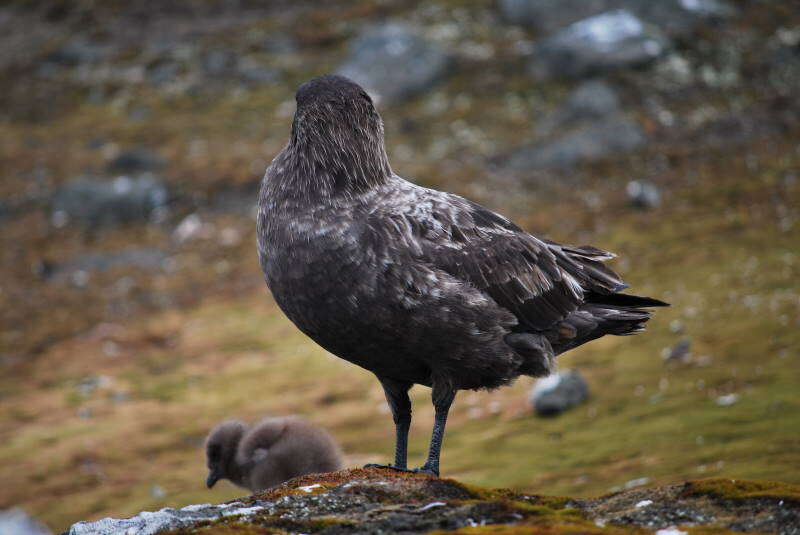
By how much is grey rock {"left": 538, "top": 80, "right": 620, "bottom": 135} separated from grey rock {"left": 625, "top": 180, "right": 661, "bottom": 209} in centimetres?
309

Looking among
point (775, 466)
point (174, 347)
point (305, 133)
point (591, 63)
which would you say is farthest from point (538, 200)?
point (305, 133)

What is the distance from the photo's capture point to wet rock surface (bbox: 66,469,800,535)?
4379 mm

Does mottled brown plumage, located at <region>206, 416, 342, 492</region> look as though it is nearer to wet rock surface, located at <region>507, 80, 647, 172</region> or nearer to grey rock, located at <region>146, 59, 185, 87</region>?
wet rock surface, located at <region>507, 80, 647, 172</region>

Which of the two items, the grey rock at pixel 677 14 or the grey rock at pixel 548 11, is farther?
the grey rock at pixel 548 11

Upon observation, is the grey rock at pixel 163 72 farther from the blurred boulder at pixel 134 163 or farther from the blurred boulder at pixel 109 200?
the blurred boulder at pixel 109 200

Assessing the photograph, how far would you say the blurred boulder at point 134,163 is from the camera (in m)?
21.8

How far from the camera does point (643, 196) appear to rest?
58.6 ft

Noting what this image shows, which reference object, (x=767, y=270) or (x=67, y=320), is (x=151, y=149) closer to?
(x=67, y=320)

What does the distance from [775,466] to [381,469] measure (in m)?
4.11

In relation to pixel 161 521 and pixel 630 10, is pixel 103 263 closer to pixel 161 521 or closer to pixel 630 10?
pixel 630 10

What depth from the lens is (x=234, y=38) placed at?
89.3ft

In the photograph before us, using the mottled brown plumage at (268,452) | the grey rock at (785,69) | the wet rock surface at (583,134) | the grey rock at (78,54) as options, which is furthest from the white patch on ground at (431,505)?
the grey rock at (78,54)

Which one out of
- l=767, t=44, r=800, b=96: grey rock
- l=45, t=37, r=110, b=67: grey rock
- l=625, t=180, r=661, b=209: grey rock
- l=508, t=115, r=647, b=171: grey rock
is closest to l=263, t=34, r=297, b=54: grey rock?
l=45, t=37, r=110, b=67: grey rock

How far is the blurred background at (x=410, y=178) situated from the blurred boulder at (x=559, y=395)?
5 cm
